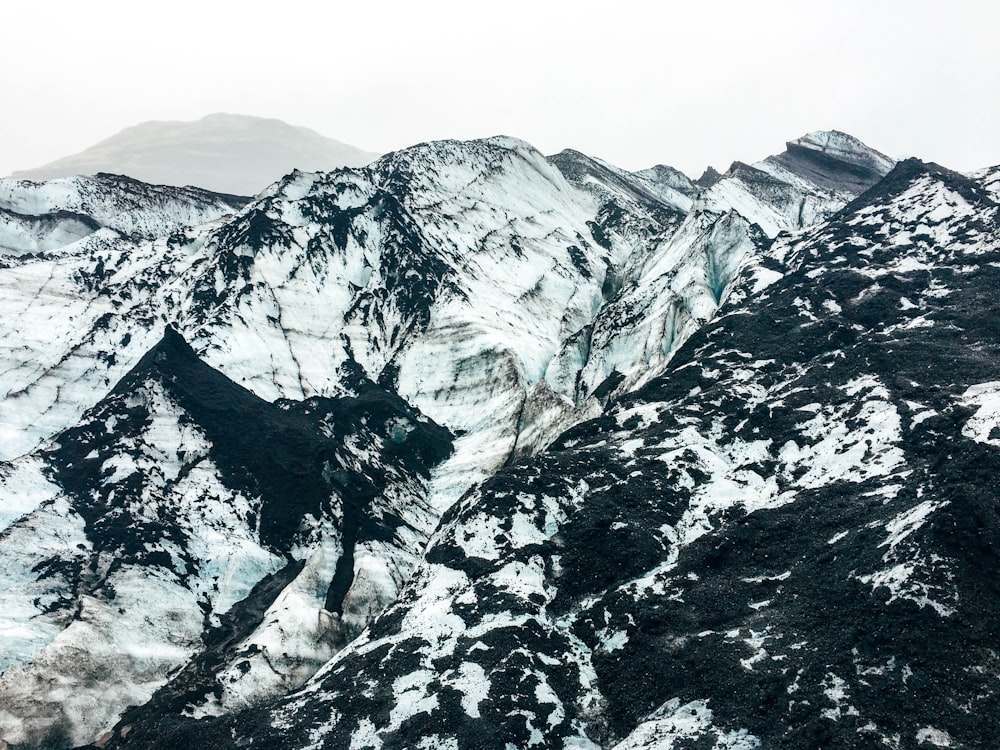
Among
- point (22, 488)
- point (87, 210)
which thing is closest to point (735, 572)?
point (22, 488)

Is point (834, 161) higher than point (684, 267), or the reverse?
point (834, 161)

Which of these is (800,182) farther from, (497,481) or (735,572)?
(735,572)

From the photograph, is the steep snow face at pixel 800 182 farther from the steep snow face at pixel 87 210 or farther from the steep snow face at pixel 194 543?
the steep snow face at pixel 87 210

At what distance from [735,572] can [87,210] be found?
107 metres

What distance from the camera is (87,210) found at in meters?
113

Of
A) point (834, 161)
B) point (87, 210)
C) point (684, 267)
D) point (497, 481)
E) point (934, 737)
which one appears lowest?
point (934, 737)

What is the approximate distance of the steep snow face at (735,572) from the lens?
3309 centimetres

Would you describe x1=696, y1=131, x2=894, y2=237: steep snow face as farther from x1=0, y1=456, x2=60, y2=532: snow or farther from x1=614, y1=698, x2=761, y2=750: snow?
x1=0, y1=456, x2=60, y2=532: snow

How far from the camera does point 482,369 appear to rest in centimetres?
7838

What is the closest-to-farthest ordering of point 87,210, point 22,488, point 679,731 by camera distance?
point 679,731, point 22,488, point 87,210

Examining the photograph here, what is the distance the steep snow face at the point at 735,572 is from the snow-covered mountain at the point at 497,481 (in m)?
0.19

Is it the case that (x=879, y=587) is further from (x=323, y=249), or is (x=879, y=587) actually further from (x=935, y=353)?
(x=323, y=249)

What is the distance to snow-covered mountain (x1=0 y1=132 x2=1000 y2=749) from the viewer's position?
36406 mm

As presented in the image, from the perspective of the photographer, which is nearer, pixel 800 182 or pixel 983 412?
pixel 983 412
